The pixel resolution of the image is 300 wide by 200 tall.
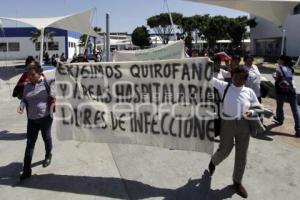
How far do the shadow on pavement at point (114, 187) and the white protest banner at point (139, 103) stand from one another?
52cm

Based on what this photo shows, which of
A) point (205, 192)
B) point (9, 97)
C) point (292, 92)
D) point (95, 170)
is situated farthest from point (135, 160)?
point (9, 97)

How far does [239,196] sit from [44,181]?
260 cm

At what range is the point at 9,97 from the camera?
53.1 feet

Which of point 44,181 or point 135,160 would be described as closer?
point 44,181

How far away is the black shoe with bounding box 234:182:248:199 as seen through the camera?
513 centimetres

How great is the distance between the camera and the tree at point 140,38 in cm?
8600

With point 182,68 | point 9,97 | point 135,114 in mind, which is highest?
point 182,68

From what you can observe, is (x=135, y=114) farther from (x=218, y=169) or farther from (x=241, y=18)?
(x=241, y=18)

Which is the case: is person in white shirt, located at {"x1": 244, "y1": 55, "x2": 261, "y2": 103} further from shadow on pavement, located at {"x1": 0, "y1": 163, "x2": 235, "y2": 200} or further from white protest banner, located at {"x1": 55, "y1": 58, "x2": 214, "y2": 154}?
white protest banner, located at {"x1": 55, "y1": 58, "x2": 214, "y2": 154}

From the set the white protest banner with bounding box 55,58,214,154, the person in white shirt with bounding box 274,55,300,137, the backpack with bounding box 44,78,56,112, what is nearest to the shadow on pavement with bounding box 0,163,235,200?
the white protest banner with bounding box 55,58,214,154

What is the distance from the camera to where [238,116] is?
5.01m

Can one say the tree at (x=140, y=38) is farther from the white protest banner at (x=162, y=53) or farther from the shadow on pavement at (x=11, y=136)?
the shadow on pavement at (x=11, y=136)

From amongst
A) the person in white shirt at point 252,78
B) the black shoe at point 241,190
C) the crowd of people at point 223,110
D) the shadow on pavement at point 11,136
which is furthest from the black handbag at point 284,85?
the shadow on pavement at point 11,136

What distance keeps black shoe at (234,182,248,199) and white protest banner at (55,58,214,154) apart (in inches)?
21.0
